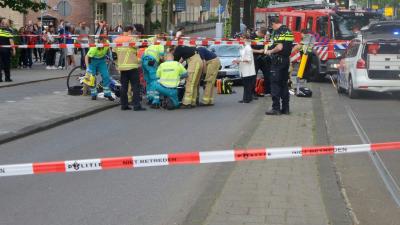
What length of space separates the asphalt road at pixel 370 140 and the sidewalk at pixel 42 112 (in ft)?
15.5

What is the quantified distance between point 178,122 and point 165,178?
4922 millimetres

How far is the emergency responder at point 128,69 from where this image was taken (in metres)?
14.3

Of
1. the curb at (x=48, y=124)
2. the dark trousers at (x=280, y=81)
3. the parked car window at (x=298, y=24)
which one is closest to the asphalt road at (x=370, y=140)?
the dark trousers at (x=280, y=81)

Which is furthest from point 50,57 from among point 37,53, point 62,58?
point 37,53

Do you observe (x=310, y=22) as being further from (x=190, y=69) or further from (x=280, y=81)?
(x=280, y=81)

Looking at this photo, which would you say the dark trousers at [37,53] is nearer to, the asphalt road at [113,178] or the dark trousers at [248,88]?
the dark trousers at [248,88]

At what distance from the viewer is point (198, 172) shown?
26.8ft

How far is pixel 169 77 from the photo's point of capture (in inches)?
572

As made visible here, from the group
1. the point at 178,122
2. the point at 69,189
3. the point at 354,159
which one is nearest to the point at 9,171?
the point at 69,189

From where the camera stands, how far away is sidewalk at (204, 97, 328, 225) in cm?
605

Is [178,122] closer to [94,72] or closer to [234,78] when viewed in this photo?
[94,72]

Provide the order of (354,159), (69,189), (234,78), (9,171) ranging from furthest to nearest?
(234,78) < (354,159) < (69,189) < (9,171)

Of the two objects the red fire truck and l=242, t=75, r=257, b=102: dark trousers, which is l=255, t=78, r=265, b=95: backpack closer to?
l=242, t=75, r=257, b=102: dark trousers

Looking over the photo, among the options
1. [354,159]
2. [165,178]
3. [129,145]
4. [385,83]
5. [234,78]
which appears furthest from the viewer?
[234,78]
